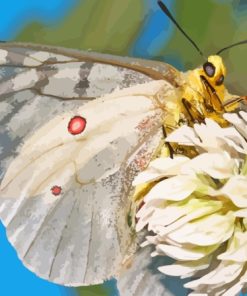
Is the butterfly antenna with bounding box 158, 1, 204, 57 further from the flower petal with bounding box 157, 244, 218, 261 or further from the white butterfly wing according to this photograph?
the flower petal with bounding box 157, 244, 218, 261

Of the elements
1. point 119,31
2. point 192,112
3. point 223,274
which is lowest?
point 223,274

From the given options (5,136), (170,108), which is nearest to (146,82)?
(170,108)

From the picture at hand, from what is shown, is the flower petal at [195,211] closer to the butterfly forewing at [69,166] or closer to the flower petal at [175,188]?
the flower petal at [175,188]

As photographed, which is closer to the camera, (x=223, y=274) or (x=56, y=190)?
(x=223, y=274)

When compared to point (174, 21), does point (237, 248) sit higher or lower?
lower

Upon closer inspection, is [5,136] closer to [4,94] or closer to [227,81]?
[4,94]

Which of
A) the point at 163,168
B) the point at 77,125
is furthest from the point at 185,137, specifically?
the point at 77,125

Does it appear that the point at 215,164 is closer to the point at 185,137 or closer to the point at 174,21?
the point at 185,137
